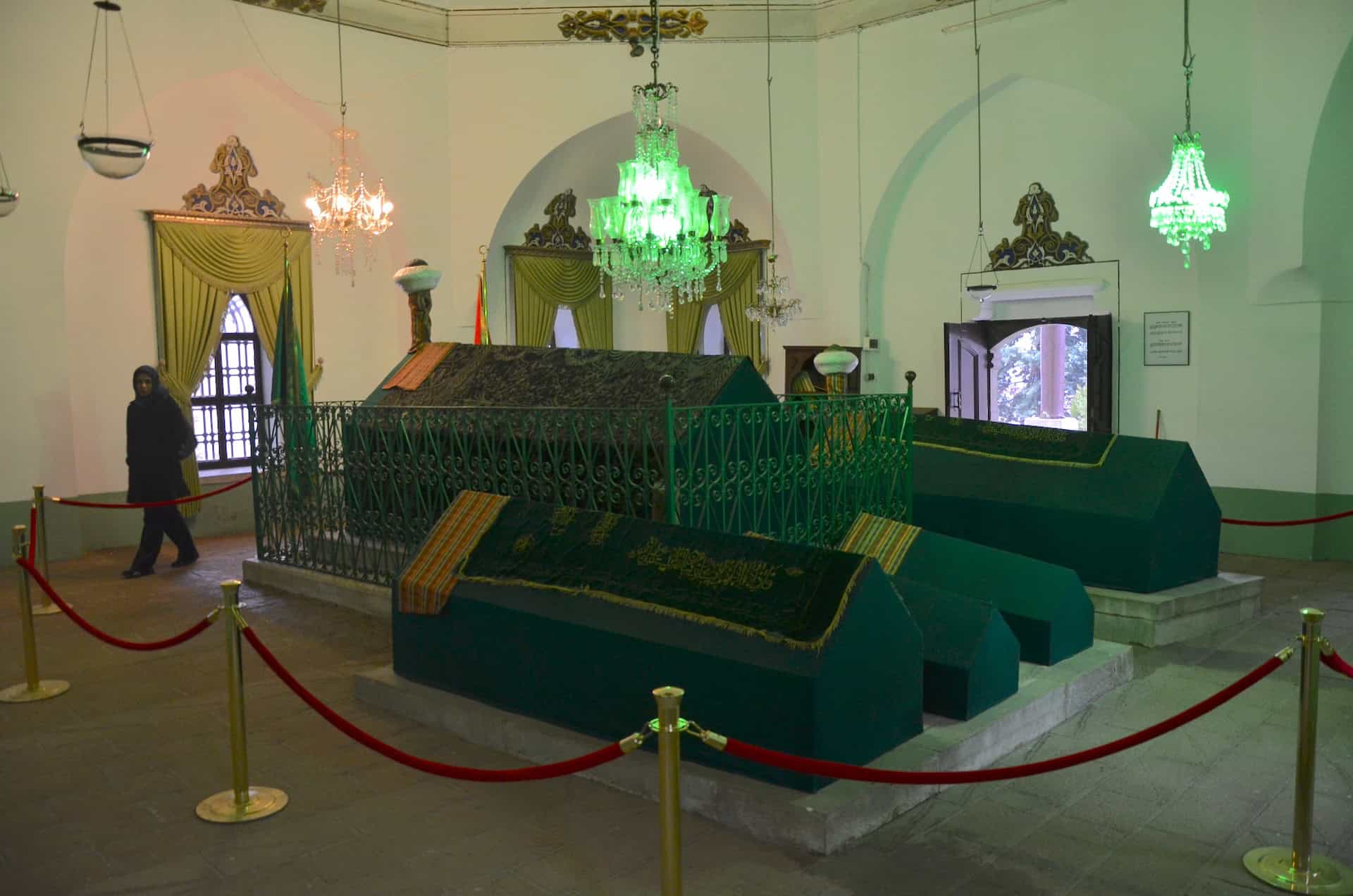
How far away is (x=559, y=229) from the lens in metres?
12.1

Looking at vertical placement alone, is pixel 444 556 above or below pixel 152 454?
below

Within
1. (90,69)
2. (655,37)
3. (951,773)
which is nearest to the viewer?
(951,773)

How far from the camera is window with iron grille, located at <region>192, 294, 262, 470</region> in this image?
392 inches

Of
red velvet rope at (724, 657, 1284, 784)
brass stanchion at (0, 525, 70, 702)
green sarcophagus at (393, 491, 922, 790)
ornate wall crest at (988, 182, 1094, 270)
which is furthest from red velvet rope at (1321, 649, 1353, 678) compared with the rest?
ornate wall crest at (988, 182, 1094, 270)

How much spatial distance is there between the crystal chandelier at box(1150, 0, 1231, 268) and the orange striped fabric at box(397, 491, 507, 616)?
19.4 ft

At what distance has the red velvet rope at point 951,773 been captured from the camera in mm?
2398

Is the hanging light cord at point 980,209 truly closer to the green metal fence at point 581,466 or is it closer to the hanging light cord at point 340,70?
the green metal fence at point 581,466

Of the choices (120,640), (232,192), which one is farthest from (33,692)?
(232,192)

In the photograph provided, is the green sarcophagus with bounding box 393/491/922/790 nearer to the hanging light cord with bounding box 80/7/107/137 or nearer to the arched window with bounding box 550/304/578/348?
the hanging light cord with bounding box 80/7/107/137

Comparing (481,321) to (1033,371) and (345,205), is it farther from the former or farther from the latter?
(1033,371)

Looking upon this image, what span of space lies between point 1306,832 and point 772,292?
852cm

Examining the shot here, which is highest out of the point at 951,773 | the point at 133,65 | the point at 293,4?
the point at 293,4

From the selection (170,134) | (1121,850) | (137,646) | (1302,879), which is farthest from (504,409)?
(170,134)

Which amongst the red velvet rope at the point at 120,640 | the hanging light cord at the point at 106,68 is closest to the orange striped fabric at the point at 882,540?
the red velvet rope at the point at 120,640
